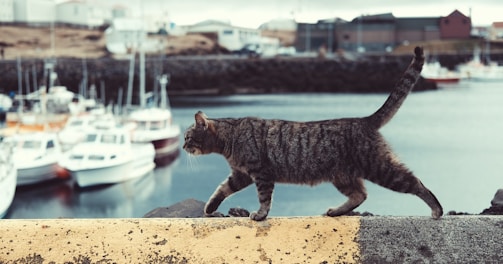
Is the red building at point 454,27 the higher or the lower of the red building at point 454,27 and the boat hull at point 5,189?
the higher

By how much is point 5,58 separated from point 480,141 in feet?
143

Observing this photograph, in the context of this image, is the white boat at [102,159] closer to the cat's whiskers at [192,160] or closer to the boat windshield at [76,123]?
the cat's whiskers at [192,160]

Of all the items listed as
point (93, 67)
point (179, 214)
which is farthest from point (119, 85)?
point (179, 214)

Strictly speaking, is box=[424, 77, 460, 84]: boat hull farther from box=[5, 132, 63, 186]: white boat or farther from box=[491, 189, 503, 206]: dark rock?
box=[491, 189, 503, 206]: dark rock

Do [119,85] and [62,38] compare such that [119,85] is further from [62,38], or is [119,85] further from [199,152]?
[199,152]

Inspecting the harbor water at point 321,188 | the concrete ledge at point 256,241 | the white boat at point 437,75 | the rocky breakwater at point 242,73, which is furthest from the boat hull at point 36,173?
the white boat at point 437,75

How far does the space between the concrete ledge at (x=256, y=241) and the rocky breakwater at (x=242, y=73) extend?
48464 mm

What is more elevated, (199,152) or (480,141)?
(199,152)

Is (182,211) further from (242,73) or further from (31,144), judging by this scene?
(242,73)

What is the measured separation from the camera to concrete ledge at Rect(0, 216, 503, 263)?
3.05m

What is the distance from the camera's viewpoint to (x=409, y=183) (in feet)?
10.9

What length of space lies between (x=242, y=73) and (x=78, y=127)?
35.6 meters

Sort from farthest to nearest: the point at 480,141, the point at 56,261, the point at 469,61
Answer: the point at 469,61 → the point at 480,141 → the point at 56,261

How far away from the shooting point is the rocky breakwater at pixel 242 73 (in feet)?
174
